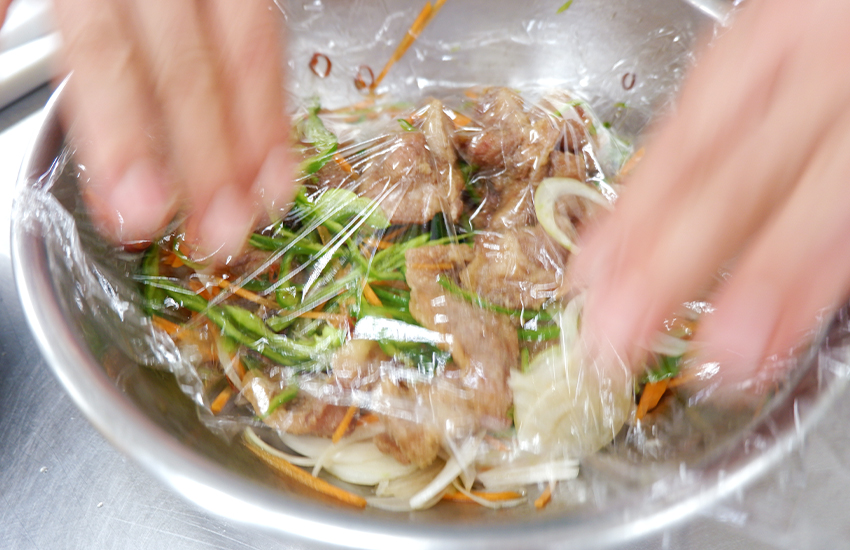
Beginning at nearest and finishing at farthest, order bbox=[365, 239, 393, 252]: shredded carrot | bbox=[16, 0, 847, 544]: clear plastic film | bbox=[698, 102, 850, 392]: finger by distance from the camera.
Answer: bbox=[698, 102, 850, 392]: finger, bbox=[16, 0, 847, 544]: clear plastic film, bbox=[365, 239, 393, 252]: shredded carrot

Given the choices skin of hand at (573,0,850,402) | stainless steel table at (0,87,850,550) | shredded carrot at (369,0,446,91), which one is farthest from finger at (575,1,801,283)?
shredded carrot at (369,0,446,91)

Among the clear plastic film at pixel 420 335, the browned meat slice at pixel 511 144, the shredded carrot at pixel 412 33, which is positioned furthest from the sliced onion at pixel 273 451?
the shredded carrot at pixel 412 33

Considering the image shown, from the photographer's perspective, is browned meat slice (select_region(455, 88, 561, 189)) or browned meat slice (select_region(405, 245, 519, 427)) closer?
browned meat slice (select_region(405, 245, 519, 427))

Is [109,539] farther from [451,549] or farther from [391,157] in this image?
[391,157]

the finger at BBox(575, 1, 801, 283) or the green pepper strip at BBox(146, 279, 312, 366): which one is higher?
the finger at BBox(575, 1, 801, 283)

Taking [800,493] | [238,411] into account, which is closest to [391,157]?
[238,411]

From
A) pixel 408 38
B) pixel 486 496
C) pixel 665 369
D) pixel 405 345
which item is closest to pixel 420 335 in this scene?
pixel 405 345

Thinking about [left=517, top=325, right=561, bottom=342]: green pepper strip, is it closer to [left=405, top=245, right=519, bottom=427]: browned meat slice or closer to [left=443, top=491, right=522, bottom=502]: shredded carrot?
[left=405, top=245, right=519, bottom=427]: browned meat slice
